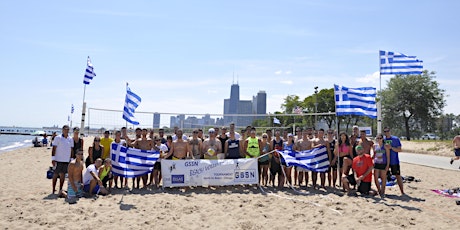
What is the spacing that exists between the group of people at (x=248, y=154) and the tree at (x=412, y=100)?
99.6 feet

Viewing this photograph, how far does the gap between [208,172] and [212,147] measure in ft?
2.19

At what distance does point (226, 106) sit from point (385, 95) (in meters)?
142

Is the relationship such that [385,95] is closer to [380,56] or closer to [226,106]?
[380,56]

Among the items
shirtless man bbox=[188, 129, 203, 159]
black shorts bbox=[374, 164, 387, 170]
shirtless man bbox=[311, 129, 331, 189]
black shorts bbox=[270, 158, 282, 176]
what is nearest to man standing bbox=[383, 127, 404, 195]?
black shorts bbox=[374, 164, 387, 170]

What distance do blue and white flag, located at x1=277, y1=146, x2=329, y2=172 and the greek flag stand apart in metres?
4.64

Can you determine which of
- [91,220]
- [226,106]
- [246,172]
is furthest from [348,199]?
[226,106]

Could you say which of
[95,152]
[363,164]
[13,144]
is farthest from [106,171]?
[13,144]

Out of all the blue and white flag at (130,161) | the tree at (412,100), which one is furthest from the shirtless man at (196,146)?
the tree at (412,100)

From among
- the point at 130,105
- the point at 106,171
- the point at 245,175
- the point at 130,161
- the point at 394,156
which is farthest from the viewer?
the point at 130,105

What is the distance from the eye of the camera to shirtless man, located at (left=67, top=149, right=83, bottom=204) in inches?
250

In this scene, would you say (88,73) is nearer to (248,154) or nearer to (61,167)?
Result: (61,167)

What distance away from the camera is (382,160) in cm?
709

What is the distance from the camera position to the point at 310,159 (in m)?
7.85

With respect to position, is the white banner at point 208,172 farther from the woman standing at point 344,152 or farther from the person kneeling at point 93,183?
the woman standing at point 344,152
